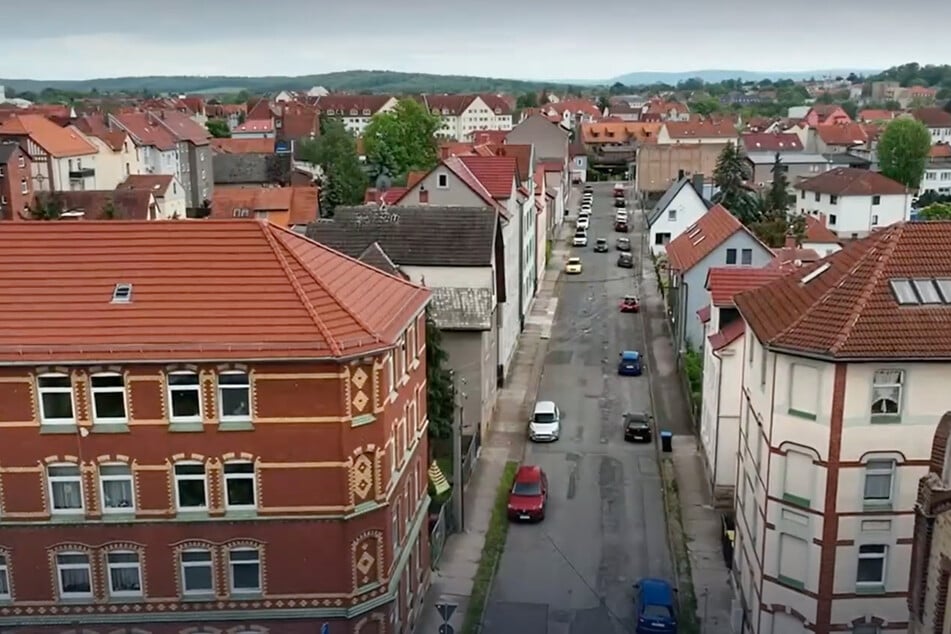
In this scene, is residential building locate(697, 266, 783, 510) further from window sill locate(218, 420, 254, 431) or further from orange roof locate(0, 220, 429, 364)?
window sill locate(218, 420, 254, 431)

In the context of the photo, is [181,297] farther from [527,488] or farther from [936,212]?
[936,212]

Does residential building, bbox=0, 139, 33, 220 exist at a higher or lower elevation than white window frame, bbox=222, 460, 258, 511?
higher

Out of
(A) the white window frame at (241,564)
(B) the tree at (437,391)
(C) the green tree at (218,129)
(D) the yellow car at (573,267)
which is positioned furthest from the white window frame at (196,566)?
(C) the green tree at (218,129)

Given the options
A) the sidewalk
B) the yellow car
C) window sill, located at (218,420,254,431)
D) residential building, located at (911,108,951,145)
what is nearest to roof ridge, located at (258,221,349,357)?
window sill, located at (218,420,254,431)

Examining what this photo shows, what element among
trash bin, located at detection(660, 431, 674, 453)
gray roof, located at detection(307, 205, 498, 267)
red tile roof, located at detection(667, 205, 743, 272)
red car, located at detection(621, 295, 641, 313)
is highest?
gray roof, located at detection(307, 205, 498, 267)

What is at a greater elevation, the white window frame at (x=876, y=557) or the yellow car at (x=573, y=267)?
the white window frame at (x=876, y=557)

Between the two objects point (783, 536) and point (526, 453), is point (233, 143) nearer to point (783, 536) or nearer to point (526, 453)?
point (526, 453)

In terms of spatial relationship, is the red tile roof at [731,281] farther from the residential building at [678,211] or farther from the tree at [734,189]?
the tree at [734,189]

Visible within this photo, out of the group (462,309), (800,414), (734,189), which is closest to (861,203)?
(734,189)
